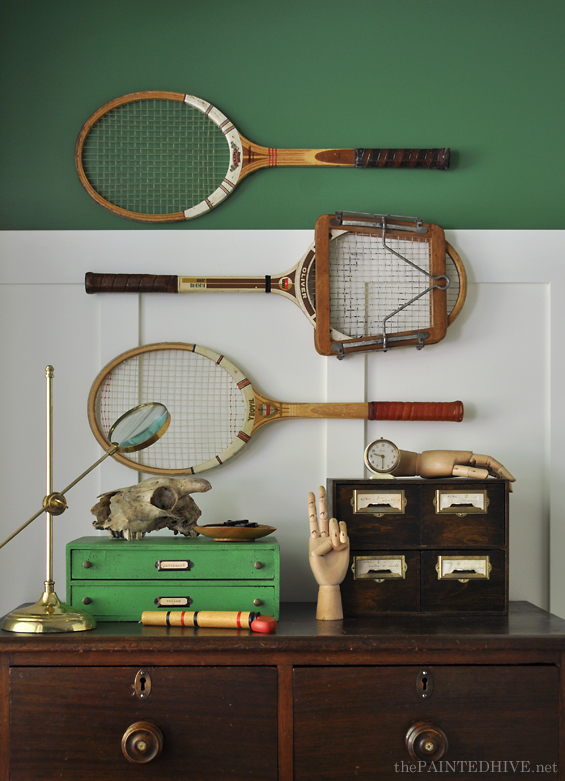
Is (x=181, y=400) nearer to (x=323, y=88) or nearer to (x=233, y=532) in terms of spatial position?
(x=233, y=532)

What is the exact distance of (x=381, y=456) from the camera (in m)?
1.99

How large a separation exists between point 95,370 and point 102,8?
1.25 meters

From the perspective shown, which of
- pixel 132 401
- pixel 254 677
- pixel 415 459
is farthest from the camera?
pixel 132 401

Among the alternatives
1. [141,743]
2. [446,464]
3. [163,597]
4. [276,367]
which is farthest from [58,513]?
[446,464]

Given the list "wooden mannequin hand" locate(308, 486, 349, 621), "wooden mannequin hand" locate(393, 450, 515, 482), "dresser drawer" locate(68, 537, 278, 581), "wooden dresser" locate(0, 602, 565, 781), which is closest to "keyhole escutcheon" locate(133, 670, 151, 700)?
"wooden dresser" locate(0, 602, 565, 781)

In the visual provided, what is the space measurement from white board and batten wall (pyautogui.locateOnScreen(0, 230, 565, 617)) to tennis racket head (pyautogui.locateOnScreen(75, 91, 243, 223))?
131 mm

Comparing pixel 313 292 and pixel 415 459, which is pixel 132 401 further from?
pixel 415 459

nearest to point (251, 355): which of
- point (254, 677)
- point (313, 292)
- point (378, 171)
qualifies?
point (313, 292)

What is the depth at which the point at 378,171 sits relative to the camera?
7.59 ft

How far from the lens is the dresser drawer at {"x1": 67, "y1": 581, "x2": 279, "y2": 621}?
1.83m

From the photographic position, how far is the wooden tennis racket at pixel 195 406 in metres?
2.18

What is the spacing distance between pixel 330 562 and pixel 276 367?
28.2 inches

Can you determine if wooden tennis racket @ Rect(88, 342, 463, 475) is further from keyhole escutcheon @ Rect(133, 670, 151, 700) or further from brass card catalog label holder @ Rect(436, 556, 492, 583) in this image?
keyhole escutcheon @ Rect(133, 670, 151, 700)

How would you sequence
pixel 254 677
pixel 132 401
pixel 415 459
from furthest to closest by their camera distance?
1. pixel 132 401
2. pixel 415 459
3. pixel 254 677
